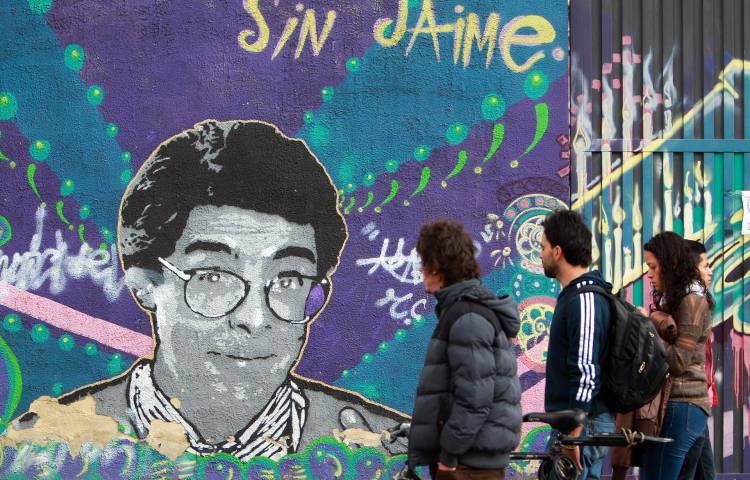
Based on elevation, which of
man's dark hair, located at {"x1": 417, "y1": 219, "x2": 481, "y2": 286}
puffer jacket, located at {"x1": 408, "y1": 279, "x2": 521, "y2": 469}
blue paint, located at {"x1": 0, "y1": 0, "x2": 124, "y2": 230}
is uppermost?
blue paint, located at {"x1": 0, "y1": 0, "x2": 124, "y2": 230}

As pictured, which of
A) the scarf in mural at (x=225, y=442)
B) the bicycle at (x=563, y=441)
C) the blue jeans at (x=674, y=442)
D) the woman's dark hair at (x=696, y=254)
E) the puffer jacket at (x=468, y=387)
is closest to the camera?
the puffer jacket at (x=468, y=387)

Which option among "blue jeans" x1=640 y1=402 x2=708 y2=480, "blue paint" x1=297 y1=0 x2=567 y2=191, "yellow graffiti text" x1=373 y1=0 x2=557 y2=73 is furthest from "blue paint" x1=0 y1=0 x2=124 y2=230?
"blue jeans" x1=640 y1=402 x2=708 y2=480

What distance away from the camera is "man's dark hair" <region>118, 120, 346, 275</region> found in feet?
22.0

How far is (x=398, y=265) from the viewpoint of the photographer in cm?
675

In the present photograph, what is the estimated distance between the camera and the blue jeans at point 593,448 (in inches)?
179

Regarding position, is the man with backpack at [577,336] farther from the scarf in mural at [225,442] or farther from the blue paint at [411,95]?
the scarf in mural at [225,442]

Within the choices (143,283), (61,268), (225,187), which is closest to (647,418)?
(225,187)

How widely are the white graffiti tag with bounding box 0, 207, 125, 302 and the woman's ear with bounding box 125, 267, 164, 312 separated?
7cm

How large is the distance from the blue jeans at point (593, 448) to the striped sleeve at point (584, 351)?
104 millimetres

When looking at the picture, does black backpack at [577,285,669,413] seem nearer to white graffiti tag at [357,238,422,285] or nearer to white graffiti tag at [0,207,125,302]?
white graffiti tag at [357,238,422,285]

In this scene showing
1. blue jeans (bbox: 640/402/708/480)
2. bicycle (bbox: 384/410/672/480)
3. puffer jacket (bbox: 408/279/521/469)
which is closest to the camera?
puffer jacket (bbox: 408/279/521/469)

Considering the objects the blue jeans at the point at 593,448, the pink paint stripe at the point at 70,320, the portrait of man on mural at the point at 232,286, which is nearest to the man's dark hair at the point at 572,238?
the blue jeans at the point at 593,448

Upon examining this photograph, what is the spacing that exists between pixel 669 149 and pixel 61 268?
14.2ft

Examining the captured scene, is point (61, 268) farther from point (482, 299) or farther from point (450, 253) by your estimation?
point (482, 299)
